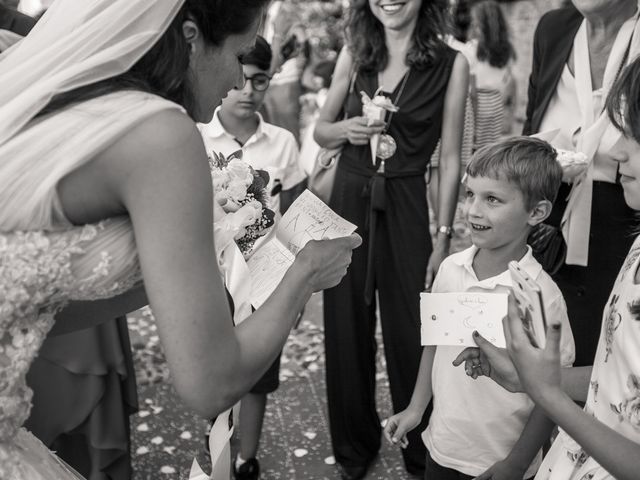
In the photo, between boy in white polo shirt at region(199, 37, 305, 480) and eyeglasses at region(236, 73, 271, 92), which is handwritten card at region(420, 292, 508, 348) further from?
eyeglasses at region(236, 73, 271, 92)

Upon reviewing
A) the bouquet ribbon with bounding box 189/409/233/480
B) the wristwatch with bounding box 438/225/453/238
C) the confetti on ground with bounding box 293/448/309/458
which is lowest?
the confetti on ground with bounding box 293/448/309/458

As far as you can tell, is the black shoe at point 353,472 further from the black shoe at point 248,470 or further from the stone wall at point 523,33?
the stone wall at point 523,33

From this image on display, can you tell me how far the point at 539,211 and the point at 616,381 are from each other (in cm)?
90

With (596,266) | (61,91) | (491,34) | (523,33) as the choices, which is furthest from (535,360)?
(523,33)

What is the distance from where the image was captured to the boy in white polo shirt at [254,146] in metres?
3.44

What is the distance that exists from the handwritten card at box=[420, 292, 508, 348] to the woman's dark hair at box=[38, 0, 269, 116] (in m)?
0.92

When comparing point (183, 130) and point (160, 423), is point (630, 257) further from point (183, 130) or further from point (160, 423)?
point (160, 423)

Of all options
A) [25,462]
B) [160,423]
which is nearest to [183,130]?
[25,462]

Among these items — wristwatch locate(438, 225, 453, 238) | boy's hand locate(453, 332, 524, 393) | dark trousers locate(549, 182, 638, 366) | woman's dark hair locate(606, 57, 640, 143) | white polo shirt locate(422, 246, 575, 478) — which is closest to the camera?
woman's dark hair locate(606, 57, 640, 143)

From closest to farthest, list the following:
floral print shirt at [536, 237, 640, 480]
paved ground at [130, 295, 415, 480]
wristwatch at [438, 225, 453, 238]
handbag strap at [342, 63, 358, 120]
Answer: floral print shirt at [536, 237, 640, 480] → wristwatch at [438, 225, 453, 238] → handbag strap at [342, 63, 358, 120] → paved ground at [130, 295, 415, 480]

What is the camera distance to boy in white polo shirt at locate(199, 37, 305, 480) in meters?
3.44

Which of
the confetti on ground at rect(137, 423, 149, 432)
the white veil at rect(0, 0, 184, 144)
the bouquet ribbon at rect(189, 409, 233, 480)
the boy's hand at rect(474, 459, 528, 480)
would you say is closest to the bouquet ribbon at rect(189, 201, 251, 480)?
the bouquet ribbon at rect(189, 409, 233, 480)

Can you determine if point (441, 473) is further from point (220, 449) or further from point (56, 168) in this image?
point (56, 168)

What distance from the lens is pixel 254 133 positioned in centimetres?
366
